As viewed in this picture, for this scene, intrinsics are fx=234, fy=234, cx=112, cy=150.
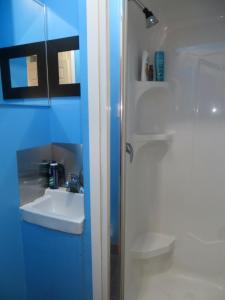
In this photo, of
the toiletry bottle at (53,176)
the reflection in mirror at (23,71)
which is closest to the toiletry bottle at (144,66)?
the reflection in mirror at (23,71)

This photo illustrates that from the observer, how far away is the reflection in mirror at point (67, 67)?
1562 mm

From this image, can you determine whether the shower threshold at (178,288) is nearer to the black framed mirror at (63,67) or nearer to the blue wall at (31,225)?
the blue wall at (31,225)

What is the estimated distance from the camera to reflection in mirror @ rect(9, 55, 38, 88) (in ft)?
5.44

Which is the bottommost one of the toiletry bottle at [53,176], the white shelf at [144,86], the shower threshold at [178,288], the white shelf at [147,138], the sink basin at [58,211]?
the shower threshold at [178,288]

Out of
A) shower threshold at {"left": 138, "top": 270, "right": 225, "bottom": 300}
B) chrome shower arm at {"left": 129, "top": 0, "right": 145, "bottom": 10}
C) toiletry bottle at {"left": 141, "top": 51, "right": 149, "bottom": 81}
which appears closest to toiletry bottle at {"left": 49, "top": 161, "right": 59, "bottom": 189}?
toiletry bottle at {"left": 141, "top": 51, "right": 149, "bottom": 81}

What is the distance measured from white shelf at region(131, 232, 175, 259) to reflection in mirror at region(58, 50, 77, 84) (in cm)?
130

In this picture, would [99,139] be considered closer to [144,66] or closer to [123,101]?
[123,101]

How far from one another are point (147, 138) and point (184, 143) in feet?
1.08

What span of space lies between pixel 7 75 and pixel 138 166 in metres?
1.16

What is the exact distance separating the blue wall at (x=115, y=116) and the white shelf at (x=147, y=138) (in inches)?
22.7

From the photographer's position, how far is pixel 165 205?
6.49ft

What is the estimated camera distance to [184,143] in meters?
1.84

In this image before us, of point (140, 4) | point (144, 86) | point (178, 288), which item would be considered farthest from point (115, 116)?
point (178, 288)

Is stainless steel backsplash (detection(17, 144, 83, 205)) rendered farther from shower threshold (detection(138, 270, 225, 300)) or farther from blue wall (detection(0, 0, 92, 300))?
shower threshold (detection(138, 270, 225, 300))
